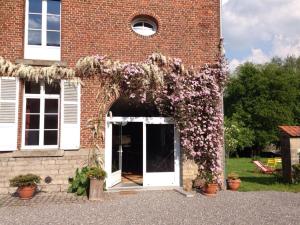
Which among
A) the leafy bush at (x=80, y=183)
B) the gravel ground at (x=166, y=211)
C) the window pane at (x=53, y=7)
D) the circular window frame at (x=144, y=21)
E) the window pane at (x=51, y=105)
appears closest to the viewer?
the gravel ground at (x=166, y=211)

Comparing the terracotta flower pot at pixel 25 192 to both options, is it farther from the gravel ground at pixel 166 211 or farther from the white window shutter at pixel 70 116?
the white window shutter at pixel 70 116

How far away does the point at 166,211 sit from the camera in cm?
776

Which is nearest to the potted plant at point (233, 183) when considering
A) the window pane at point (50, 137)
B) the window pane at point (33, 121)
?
the window pane at point (50, 137)

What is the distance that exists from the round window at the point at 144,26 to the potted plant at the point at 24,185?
5.65 meters

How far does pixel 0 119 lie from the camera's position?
977cm

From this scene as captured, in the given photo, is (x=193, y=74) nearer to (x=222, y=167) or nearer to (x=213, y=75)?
(x=213, y=75)

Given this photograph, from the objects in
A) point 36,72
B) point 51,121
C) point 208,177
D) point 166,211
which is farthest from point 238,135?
point 166,211

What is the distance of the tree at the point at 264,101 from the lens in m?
32.6

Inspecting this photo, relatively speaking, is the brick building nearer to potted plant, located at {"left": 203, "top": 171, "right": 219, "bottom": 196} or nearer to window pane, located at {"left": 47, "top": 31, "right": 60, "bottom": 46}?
window pane, located at {"left": 47, "top": 31, "right": 60, "bottom": 46}

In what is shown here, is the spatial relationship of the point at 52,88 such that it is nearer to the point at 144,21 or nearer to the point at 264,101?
the point at 144,21

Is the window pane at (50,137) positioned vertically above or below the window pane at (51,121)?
below

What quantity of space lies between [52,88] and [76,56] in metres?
1.25

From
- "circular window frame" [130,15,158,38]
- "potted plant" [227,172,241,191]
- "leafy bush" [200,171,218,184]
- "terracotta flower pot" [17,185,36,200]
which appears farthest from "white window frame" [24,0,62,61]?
"potted plant" [227,172,241,191]

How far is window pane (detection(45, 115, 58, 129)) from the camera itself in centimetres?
1036
